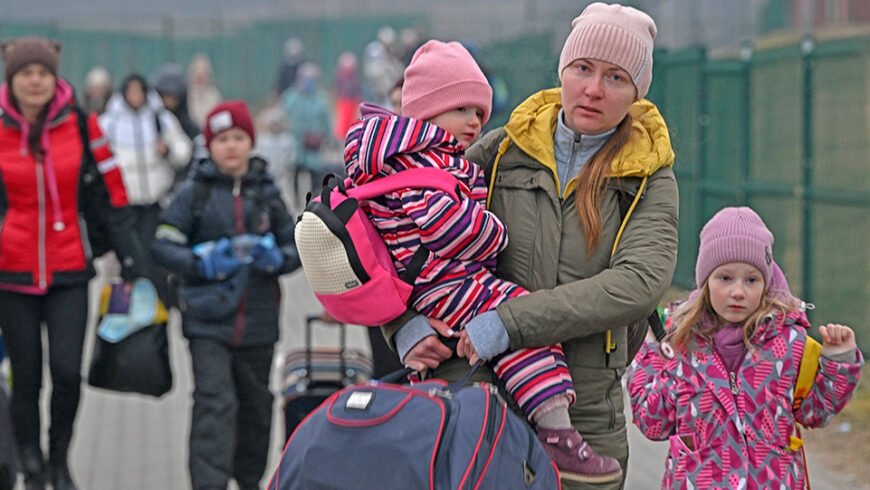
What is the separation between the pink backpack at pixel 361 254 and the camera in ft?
13.0

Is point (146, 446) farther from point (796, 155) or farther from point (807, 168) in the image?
point (796, 155)

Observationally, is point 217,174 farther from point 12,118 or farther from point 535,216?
point 535,216

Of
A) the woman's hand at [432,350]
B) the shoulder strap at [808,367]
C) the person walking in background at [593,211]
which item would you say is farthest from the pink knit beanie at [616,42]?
the shoulder strap at [808,367]

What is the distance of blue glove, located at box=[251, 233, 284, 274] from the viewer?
697cm

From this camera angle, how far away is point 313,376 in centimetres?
727

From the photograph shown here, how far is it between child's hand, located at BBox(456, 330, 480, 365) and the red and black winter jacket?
3.70m

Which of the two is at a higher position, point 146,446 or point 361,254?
point 361,254

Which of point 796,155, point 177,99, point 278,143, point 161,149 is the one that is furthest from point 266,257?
point 278,143

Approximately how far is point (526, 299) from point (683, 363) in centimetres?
98

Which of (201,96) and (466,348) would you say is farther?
(201,96)

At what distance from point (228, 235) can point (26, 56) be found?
1.27m

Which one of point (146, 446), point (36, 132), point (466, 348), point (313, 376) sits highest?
point (36, 132)

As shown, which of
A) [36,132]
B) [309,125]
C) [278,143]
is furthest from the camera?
[309,125]

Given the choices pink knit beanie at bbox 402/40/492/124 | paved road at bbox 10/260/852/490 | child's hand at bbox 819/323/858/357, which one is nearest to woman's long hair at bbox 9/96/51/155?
paved road at bbox 10/260/852/490
